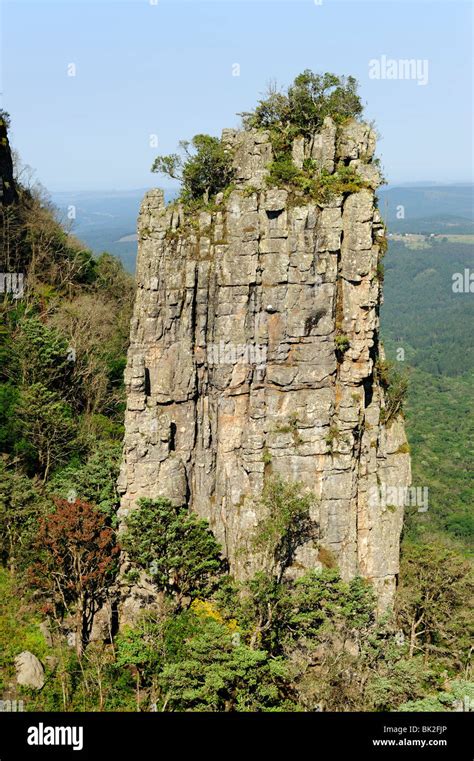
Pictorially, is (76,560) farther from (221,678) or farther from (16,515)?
(221,678)

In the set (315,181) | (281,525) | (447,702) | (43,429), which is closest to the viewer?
(447,702)

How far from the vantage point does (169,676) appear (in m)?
19.8

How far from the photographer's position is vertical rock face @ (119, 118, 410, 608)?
78.2 ft

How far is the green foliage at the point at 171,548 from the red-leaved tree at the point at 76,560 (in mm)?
951

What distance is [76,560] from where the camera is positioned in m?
23.2

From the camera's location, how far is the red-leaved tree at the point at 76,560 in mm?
23062

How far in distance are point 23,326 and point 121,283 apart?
1648 cm

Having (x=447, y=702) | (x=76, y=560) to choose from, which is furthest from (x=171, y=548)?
(x=447, y=702)

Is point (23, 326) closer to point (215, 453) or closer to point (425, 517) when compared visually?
point (215, 453)

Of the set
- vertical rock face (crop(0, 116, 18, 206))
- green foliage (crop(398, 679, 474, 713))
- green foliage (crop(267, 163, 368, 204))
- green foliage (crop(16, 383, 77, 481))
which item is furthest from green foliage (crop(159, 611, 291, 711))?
vertical rock face (crop(0, 116, 18, 206))

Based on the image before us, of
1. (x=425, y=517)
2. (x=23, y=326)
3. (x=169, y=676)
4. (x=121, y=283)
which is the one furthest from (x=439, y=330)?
(x=169, y=676)

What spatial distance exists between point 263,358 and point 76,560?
933cm

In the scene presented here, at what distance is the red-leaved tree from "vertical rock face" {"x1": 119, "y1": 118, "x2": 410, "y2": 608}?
81.5 inches

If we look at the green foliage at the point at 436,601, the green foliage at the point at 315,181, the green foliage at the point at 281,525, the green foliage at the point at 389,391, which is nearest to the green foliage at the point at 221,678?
the green foliage at the point at 281,525
